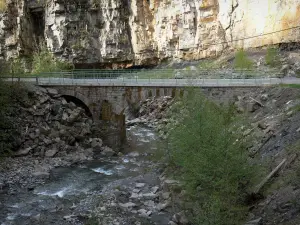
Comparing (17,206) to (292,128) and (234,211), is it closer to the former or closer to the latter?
(234,211)

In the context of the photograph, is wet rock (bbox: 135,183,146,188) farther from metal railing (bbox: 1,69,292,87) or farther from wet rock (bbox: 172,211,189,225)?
metal railing (bbox: 1,69,292,87)

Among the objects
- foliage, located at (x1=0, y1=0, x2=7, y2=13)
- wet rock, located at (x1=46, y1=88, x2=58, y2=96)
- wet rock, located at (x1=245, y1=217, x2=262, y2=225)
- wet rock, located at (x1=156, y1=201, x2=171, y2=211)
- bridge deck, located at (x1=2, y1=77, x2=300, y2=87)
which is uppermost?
foliage, located at (x1=0, y1=0, x2=7, y2=13)

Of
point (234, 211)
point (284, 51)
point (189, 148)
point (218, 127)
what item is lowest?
point (234, 211)

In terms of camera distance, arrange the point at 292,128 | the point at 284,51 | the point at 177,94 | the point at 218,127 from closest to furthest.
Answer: the point at 218,127 → the point at 292,128 → the point at 177,94 → the point at 284,51

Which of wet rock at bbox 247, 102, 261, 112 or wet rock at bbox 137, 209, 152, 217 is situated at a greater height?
wet rock at bbox 247, 102, 261, 112

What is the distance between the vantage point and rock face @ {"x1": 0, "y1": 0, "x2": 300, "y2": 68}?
170ft

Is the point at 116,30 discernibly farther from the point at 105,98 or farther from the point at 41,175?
the point at 41,175

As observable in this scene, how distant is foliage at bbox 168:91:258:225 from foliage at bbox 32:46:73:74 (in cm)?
3487

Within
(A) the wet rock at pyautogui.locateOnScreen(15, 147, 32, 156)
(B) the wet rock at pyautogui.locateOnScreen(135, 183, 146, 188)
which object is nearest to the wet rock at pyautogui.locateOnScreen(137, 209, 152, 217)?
(B) the wet rock at pyautogui.locateOnScreen(135, 183, 146, 188)

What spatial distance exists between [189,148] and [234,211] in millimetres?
3927

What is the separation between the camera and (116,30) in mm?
57469

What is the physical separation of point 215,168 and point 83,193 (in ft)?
33.7

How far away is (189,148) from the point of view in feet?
52.4

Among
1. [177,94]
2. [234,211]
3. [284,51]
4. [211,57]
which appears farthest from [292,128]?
[211,57]
